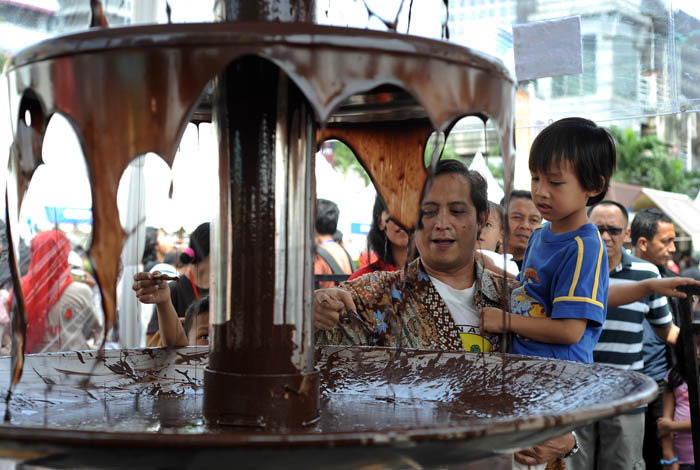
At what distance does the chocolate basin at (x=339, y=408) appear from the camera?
84 cm

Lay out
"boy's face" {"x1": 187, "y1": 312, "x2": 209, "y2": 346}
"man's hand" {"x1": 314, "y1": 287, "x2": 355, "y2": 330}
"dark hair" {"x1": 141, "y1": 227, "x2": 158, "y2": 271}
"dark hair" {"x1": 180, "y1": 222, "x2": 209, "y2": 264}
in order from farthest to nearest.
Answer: "dark hair" {"x1": 141, "y1": 227, "x2": 158, "y2": 271} < "dark hair" {"x1": 180, "y1": 222, "x2": 209, "y2": 264} < "boy's face" {"x1": 187, "y1": 312, "x2": 209, "y2": 346} < "man's hand" {"x1": 314, "y1": 287, "x2": 355, "y2": 330}

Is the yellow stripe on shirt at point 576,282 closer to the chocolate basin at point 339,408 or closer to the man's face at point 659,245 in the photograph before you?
the chocolate basin at point 339,408

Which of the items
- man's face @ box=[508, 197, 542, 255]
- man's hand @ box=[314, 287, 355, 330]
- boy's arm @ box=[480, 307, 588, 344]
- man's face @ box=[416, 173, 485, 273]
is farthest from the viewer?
man's face @ box=[508, 197, 542, 255]

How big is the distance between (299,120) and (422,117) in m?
0.41

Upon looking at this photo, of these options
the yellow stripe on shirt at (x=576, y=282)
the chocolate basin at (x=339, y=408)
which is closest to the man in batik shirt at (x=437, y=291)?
the yellow stripe on shirt at (x=576, y=282)

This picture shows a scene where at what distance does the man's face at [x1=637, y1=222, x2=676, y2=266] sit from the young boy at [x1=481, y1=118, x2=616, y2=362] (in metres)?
2.95

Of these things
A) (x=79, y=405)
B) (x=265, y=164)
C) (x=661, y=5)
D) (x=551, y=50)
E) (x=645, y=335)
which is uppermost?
(x=661, y=5)

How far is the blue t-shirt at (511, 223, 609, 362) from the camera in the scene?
2.11 metres

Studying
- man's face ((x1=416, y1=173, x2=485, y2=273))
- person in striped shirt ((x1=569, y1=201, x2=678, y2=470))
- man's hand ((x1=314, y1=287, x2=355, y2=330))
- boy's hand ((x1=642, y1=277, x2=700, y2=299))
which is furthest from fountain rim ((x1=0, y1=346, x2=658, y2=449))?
person in striped shirt ((x1=569, y1=201, x2=678, y2=470))

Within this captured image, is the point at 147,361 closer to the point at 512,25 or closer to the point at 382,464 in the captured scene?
the point at 382,464

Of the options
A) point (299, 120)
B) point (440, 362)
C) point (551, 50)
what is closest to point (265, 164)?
point (299, 120)

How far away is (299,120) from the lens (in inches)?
50.2

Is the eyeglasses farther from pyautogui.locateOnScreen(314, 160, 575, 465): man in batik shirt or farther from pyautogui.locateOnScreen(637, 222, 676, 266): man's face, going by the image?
pyautogui.locateOnScreen(314, 160, 575, 465): man in batik shirt

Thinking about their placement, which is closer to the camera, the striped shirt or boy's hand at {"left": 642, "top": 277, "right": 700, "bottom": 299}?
boy's hand at {"left": 642, "top": 277, "right": 700, "bottom": 299}
